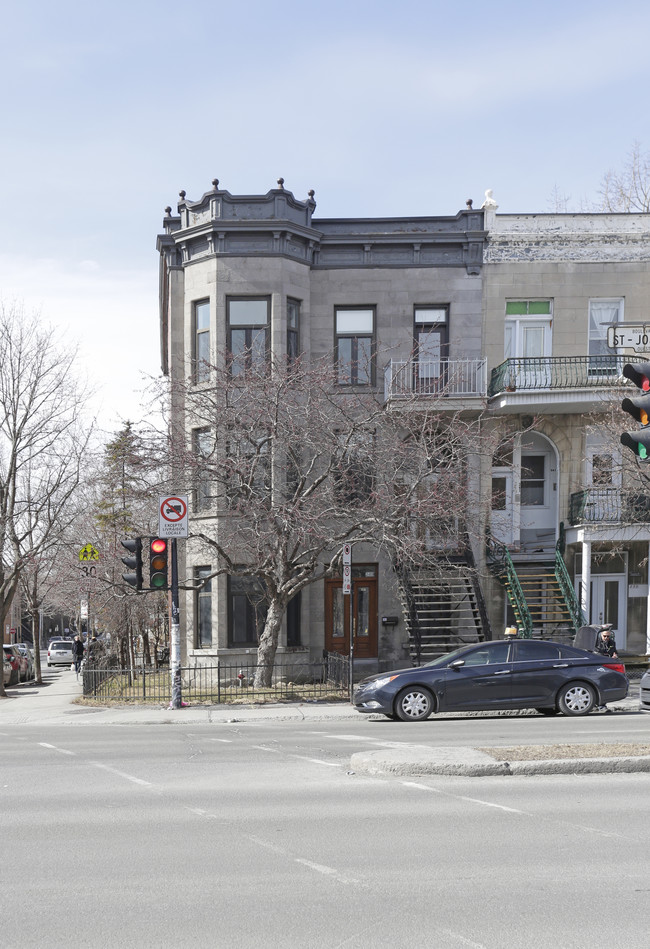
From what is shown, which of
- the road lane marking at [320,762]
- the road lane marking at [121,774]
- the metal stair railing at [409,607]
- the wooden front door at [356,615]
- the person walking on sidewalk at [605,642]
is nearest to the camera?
the road lane marking at [121,774]

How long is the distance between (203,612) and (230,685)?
3.55 m

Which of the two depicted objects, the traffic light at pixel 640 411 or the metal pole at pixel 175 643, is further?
the metal pole at pixel 175 643

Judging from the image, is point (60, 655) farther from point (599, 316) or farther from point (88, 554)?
point (599, 316)

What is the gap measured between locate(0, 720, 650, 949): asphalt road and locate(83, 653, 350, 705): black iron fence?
27.7ft

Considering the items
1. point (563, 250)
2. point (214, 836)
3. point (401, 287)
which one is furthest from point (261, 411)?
point (214, 836)

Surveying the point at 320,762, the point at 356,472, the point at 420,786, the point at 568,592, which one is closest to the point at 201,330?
the point at 356,472

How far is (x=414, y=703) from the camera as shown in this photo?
1694cm

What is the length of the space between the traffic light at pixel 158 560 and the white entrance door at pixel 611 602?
12858 millimetres

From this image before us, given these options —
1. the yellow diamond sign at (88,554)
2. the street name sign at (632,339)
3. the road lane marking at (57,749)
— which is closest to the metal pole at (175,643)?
the road lane marking at (57,749)

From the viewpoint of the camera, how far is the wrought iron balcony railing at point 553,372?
25875mm

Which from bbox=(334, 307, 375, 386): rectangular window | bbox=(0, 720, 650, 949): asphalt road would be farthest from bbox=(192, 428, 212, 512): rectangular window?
bbox=(0, 720, 650, 949): asphalt road

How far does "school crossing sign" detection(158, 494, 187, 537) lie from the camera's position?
19188mm

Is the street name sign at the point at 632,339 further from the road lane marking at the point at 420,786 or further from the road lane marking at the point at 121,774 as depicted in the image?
the road lane marking at the point at 121,774

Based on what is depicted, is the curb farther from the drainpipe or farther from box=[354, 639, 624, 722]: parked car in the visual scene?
the drainpipe
